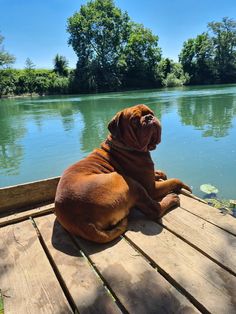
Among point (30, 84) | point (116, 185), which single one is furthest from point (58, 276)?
point (30, 84)

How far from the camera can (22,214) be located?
3047 millimetres

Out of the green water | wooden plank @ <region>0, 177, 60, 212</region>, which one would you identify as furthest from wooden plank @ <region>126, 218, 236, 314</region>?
the green water

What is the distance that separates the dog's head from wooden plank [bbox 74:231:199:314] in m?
1.06

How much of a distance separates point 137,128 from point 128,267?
4.61 ft

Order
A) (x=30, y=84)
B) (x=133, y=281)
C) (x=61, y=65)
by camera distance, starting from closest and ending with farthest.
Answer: (x=133, y=281) < (x=30, y=84) < (x=61, y=65)

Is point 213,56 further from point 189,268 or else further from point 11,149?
point 189,268

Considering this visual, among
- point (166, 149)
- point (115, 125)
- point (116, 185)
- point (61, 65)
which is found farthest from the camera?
point (61, 65)

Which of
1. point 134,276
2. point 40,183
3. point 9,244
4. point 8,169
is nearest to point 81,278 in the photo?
point 134,276

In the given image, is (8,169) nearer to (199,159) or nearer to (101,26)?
(199,159)

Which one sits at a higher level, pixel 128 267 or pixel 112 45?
pixel 112 45

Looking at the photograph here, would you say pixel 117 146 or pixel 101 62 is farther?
pixel 101 62

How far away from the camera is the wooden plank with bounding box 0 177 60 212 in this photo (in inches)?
123

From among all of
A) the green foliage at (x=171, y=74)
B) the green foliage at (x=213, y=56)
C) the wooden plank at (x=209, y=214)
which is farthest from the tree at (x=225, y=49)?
the wooden plank at (x=209, y=214)

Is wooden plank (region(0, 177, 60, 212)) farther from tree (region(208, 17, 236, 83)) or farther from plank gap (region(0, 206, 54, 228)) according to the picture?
tree (region(208, 17, 236, 83))
